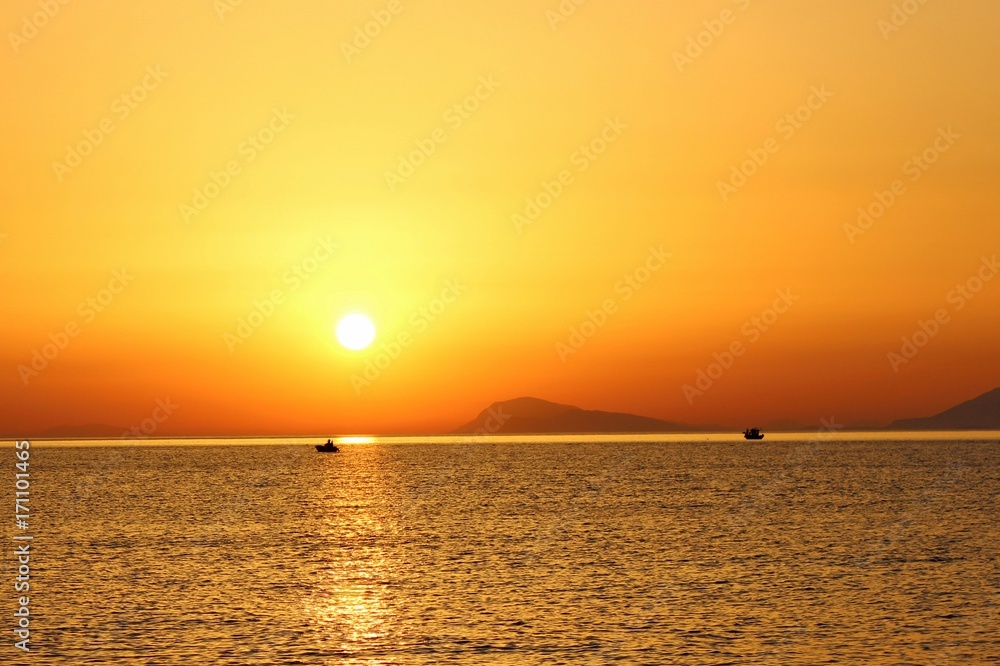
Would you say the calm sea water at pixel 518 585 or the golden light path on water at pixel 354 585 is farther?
the golden light path on water at pixel 354 585

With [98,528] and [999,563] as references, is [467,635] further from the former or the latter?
[98,528]

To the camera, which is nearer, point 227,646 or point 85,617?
point 227,646

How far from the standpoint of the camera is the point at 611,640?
48688 millimetres

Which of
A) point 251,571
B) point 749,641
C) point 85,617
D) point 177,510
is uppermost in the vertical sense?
point 177,510

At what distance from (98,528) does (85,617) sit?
5092 cm

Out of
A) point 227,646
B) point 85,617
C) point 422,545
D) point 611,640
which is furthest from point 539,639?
point 422,545

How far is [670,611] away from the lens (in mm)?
55719

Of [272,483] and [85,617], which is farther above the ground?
[272,483]

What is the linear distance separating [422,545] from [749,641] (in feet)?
140

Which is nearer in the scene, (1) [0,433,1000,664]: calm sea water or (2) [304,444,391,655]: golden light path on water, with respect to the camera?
(1) [0,433,1000,664]: calm sea water

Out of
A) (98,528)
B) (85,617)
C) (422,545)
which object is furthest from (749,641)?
(98,528)

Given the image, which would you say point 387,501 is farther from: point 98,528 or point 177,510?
point 98,528

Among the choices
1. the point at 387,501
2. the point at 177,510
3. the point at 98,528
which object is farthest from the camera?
the point at 387,501

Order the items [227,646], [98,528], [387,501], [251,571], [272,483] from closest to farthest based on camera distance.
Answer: [227,646]
[251,571]
[98,528]
[387,501]
[272,483]
